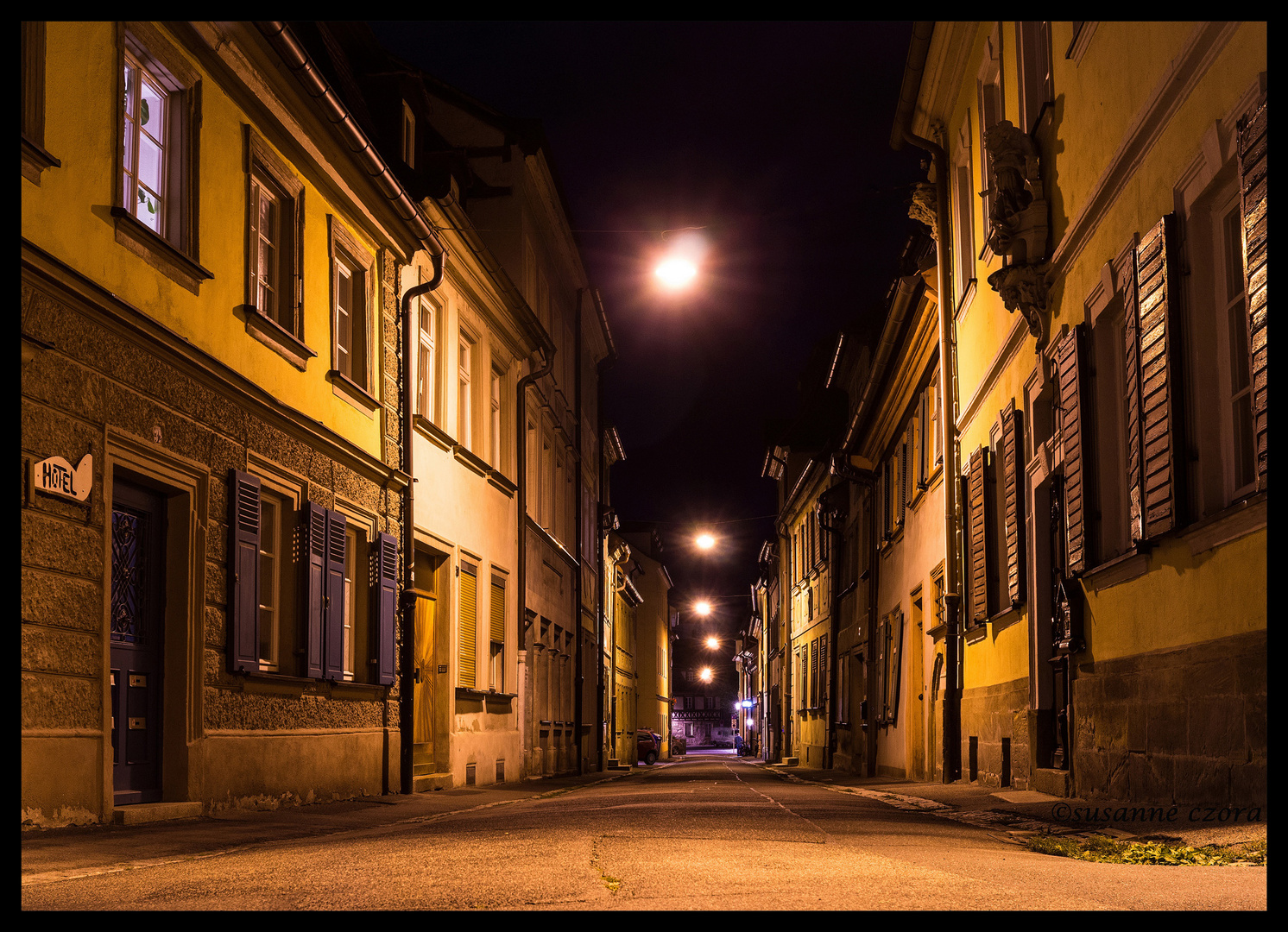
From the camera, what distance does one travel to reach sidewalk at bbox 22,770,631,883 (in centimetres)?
697

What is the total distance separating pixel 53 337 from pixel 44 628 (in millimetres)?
1791

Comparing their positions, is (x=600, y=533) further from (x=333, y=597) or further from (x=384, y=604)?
(x=333, y=597)

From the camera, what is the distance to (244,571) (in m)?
11.9

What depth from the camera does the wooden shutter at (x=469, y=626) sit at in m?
19.9

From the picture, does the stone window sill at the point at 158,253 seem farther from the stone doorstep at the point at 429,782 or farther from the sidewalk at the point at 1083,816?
the stone doorstep at the point at 429,782

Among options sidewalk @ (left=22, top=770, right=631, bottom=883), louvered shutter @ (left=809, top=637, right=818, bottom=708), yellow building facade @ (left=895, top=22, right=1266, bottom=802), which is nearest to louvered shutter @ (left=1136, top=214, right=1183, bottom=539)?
yellow building facade @ (left=895, top=22, right=1266, bottom=802)

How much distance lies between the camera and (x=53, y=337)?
899cm

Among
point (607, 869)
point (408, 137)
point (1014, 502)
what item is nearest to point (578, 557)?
point (408, 137)

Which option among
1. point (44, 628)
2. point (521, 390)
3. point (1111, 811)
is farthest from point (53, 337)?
point (521, 390)

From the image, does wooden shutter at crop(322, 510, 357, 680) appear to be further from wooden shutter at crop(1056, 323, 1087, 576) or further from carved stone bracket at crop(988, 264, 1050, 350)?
Answer: wooden shutter at crop(1056, 323, 1087, 576)

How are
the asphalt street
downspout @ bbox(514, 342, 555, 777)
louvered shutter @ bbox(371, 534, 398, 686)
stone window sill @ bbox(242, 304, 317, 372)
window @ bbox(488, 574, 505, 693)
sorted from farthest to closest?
downspout @ bbox(514, 342, 555, 777) → window @ bbox(488, 574, 505, 693) → louvered shutter @ bbox(371, 534, 398, 686) → stone window sill @ bbox(242, 304, 317, 372) → the asphalt street

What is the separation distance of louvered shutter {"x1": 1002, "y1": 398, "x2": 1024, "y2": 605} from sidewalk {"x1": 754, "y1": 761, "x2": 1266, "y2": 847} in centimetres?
188
